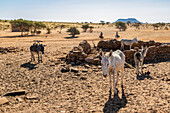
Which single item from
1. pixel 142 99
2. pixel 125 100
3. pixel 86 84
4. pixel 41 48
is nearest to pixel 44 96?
pixel 86 84

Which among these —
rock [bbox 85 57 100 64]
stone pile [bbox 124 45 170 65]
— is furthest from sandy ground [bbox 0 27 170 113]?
stone pile [bbox 124 45 170 65]

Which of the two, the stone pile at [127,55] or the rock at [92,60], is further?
the stone pile at [127,55]

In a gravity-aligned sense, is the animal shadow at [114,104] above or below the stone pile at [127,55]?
below

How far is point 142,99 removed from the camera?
20.9ft

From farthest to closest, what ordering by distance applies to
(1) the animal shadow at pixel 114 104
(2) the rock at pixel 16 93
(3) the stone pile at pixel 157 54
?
1. (3) the stone pile at pixel 157 54
2. (2) the rock at pixel 16 93
3. (1) the animal shadow at pixel 114 104

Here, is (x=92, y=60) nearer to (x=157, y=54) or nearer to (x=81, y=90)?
(x=81, y=90)

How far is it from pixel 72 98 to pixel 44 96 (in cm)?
138

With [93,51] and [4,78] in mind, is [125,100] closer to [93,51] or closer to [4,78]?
[4,78]

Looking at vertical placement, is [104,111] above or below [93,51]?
below

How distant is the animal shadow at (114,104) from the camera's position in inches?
227

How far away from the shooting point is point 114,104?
20.1ft

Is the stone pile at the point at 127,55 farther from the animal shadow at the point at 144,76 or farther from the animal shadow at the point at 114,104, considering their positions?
the animal shadow at the point at 114,104

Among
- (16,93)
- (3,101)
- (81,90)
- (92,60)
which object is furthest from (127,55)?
(3,101)

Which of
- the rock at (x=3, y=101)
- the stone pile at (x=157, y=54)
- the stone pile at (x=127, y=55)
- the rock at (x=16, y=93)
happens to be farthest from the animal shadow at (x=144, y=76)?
the rock at (x=3, y=101)
